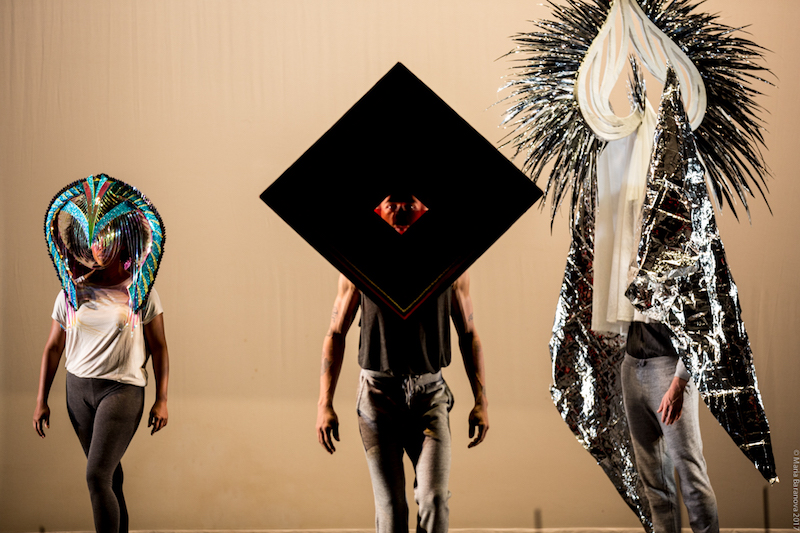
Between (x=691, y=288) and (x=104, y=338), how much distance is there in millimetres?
1794

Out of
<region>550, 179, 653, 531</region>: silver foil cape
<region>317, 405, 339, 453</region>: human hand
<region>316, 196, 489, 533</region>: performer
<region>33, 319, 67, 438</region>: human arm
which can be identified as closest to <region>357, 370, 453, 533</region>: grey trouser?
<region>316, 196, 489, 533</region>: performer

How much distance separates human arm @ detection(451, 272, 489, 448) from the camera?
2074 mm

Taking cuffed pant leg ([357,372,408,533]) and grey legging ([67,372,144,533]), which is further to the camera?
grey legging ([67,372,144,533])

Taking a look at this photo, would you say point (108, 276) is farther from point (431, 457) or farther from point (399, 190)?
point (431, 457)

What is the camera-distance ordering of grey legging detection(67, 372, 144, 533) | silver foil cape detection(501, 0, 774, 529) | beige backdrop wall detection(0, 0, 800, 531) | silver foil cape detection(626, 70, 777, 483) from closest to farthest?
silver foil cape detection(626, 70, 777, 483) → silver foil cape detection(501, 0, 774, 529) → grey legging detection(67, 372, 144, 533) → beige backdrop wall detection(0, 0, 800, 531)

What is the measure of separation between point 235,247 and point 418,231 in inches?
48.3

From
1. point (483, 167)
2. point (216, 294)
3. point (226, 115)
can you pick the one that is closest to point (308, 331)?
point (216, 294)

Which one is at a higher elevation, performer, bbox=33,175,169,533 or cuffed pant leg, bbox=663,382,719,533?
performer, bbox=33,175,169,533

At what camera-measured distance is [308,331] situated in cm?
279

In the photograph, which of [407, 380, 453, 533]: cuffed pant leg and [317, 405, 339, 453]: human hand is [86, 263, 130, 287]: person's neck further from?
[407, 380, 453, 533]: cuffed pant leg

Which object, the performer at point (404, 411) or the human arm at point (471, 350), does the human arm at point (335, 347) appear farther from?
the human arm at point (471, 350)

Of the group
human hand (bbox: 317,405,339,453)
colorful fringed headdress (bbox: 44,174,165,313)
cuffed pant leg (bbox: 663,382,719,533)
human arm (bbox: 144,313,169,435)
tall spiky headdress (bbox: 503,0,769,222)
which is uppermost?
tall spiky headdress (bbox: 503,0,769,222)

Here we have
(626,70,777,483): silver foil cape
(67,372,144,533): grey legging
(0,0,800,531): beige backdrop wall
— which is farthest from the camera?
(0,0,800,531): beige backdrop wall

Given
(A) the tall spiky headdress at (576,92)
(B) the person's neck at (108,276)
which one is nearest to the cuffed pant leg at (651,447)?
(A) the tall spiky headdress at (576,92)
